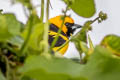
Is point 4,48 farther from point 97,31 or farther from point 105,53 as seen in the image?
point 97,31

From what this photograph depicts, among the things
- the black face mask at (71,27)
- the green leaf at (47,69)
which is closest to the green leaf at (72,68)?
the green leaf at (47,69)

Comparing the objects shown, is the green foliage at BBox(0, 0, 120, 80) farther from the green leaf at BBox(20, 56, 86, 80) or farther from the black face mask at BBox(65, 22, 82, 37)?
the black face mask at BBox(65, 22, 82, 37)

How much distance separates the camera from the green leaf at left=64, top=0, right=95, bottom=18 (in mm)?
236

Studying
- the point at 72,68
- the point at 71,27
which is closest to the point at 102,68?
the point at 72,68

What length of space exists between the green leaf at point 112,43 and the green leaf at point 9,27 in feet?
0.19

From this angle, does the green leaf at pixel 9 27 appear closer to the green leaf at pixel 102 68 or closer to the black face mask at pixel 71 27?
the green leaf at pixel 102 68

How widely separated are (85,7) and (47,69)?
0.11m

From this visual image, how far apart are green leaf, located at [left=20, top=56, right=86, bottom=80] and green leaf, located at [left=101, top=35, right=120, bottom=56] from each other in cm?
4

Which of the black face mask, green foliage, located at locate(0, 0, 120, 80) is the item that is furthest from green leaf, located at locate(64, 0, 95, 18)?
the black face mask

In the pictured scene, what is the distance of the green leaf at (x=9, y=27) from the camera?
0.16 metres

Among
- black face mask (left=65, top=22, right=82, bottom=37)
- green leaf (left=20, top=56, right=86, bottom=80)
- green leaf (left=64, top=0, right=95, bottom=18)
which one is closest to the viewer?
green leaf (left=20, top=56, right=86, bottom=80)

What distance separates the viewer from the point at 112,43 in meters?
0.18

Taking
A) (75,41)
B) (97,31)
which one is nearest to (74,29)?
(97,31)

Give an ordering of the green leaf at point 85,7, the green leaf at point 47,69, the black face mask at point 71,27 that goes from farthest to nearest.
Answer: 1. the black face mask at point 71,27
2. the green leaf at point 85,7
3. the green leaf at point 47,69
